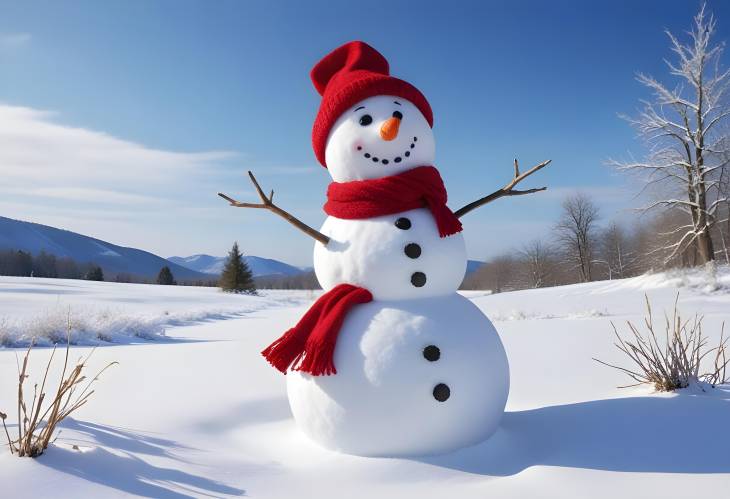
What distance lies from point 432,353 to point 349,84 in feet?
6.58

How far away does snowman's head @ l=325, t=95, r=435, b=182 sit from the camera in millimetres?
3473

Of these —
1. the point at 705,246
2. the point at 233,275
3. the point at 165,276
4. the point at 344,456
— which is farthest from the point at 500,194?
the point at 165,276

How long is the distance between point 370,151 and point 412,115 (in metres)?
0.43

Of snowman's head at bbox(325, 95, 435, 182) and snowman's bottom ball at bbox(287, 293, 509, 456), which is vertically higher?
snowman's head at bbox(325, 95, 435, 182)

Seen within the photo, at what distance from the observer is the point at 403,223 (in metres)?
3.36

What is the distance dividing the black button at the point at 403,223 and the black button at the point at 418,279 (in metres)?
0.32

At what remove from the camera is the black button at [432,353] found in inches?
120

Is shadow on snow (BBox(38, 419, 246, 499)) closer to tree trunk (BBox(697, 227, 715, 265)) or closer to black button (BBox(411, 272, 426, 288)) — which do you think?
black button (BBox(411, 272, 426, 288))

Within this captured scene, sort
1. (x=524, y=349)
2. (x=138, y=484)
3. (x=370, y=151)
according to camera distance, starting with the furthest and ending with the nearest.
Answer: (x=524, y=349) < (x=370, y=151) < (x=138, y=484)

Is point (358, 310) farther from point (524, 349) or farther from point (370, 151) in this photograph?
point (524, 349)

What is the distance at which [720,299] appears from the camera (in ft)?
41.7

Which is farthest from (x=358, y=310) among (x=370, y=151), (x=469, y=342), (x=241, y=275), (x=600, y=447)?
(x=241, y=275)

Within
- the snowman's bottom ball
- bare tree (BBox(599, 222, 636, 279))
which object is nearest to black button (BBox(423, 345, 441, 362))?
the snowman's bottom ball

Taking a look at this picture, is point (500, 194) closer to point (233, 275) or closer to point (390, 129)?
point (390, 129)
